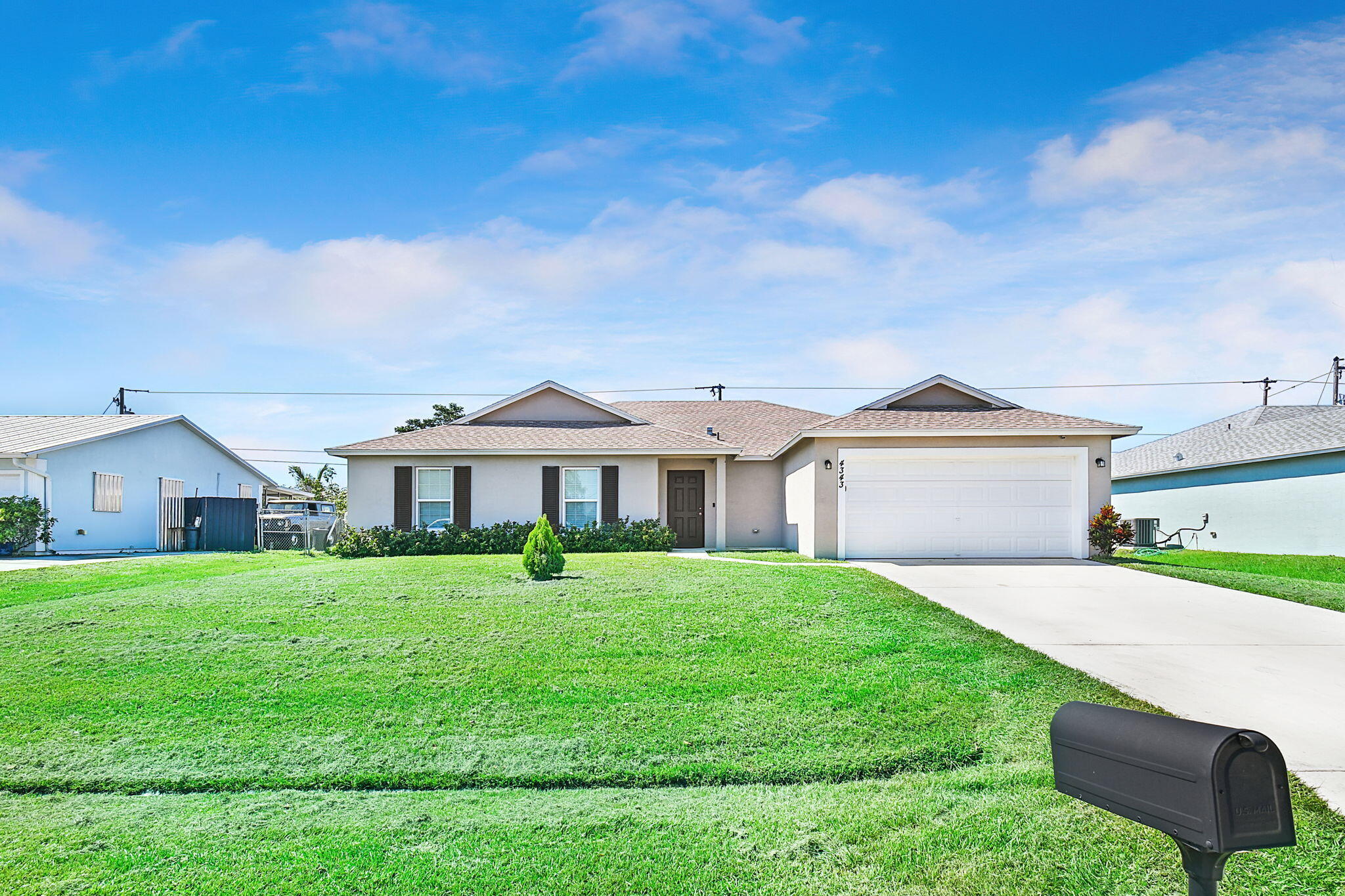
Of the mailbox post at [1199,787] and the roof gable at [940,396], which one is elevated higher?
the roof gable at [940,396]

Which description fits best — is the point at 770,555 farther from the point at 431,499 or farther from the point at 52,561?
the point at 52,561

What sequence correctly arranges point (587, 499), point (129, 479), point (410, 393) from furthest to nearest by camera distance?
point (410, 393) < point (129, 479) < point (587, 499)

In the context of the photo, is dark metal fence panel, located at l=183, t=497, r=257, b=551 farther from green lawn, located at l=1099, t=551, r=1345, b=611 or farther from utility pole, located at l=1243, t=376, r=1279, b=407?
utility pole, located at l=1243, t=376, r=1279, b=407

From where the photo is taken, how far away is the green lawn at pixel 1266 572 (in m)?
10.5

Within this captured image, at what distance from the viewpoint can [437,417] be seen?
40000mm

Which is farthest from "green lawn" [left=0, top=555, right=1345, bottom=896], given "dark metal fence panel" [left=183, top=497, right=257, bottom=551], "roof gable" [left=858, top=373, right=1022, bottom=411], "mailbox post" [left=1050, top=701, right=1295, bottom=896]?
"dark metal fence panel" [left=183, top=497, right=257, bottom=551]

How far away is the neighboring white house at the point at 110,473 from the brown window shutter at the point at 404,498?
843 cm

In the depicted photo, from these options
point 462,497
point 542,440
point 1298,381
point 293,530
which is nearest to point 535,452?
point 542,440

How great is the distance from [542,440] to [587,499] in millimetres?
1781

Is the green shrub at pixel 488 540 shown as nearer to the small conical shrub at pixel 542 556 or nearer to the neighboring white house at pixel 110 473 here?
the small conical shrub at pixel 542 556

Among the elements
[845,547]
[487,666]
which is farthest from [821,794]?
[845,547]

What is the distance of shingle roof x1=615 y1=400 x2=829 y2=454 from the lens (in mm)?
21297

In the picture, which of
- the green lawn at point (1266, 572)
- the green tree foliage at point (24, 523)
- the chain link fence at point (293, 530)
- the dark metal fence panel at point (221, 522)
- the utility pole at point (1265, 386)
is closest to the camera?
the green lawn at point (1266, 572)

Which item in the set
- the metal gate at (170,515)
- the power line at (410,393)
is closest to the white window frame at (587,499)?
the metal gate at (170,515)
